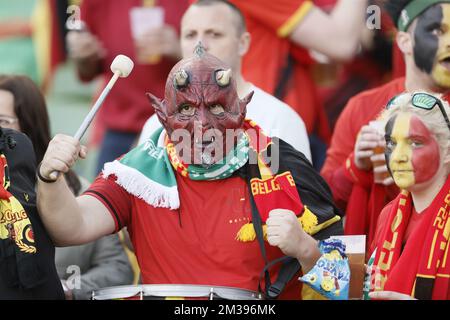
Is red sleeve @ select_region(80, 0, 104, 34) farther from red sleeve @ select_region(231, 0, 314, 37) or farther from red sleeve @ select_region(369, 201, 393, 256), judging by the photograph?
red sleeve @ select_region(369, 201, 393, 256)

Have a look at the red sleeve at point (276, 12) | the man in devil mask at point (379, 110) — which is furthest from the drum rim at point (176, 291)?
the red sleeve at point (276, 12)

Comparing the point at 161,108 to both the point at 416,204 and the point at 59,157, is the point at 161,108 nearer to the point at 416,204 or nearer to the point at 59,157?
the point at 59,157

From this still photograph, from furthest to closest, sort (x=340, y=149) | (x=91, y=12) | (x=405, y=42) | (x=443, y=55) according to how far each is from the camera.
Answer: (x=91, y=12), (x=340, y=149), (x=405, y=42), (x=443, y=55)

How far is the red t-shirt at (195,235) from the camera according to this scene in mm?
5949

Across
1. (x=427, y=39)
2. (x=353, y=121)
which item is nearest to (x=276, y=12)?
(x=353, y=121)

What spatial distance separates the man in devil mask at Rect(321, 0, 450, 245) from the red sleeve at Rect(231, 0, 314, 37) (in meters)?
0.82

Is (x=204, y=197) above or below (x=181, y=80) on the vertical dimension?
below

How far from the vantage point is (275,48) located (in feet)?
26.1

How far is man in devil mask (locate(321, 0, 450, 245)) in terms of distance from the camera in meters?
6.84

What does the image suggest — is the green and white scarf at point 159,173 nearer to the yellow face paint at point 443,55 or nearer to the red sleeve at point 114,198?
the red sleeve at point 114,198

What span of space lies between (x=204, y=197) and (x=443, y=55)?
1.56 metres

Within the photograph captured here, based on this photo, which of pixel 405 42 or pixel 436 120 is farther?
pixel 405 42

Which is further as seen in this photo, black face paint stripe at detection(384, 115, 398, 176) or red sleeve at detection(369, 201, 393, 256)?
red sleeve at detection(369, 201, 393, 256)

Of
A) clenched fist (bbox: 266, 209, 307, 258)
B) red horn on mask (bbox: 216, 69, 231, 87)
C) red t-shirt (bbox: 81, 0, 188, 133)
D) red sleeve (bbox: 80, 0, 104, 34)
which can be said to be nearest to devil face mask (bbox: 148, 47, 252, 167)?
red horn on mask (bbox: 216, 69, 231, 87)
